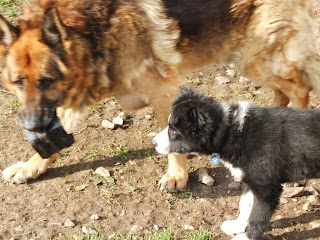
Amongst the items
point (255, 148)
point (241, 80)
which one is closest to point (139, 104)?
point (255, 148)

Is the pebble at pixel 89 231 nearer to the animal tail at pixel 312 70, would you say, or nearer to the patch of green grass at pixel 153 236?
the patch of green grass at pixel 153 236

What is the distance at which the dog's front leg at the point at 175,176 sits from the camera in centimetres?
495

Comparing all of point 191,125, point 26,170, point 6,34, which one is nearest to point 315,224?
point 191,125

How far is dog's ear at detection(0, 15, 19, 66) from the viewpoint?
4.20 meters

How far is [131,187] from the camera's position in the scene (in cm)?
502

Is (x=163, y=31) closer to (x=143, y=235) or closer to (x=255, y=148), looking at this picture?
(x=255, y=148)

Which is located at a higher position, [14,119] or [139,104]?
[139,104]

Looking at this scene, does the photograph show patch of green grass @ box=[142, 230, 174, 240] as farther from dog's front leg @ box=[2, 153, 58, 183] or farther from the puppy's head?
dog's front leg @ box=[2, 153, 58, 183]

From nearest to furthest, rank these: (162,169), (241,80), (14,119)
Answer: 1. (162,169)
2. (14,119)
3. (241,80)

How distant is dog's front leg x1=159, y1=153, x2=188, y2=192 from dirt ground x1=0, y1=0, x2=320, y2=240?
0.08 meters

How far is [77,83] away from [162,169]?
1.34 meters

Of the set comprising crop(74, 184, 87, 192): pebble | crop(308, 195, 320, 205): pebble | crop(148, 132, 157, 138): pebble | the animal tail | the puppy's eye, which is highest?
the puppy's eye

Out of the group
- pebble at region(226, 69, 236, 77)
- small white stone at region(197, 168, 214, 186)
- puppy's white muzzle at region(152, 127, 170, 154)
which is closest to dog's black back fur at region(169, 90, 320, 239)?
puppy's white muzzle at region(152, 127, 170, 154)

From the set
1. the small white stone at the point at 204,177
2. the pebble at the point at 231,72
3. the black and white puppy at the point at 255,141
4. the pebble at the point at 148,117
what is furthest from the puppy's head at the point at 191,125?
the pebble at the point at 231,72
